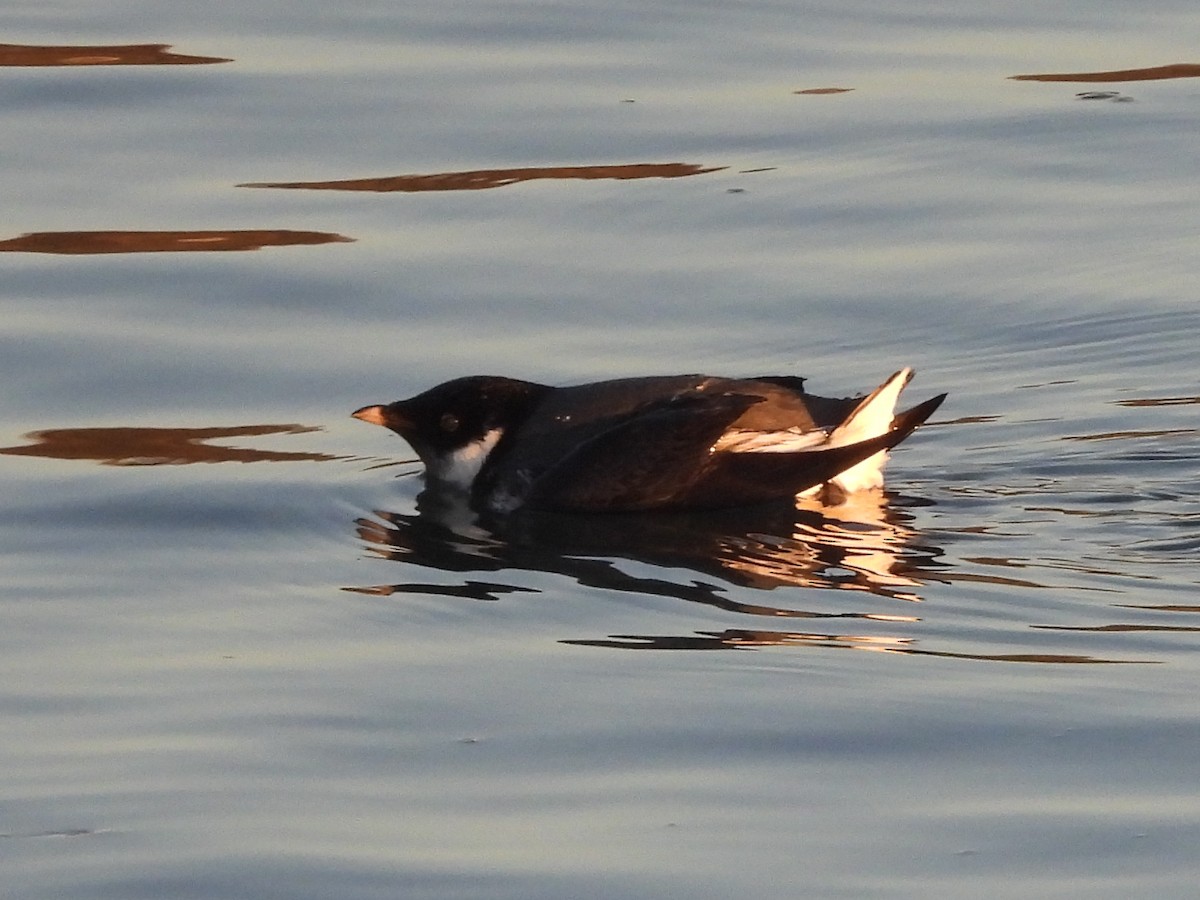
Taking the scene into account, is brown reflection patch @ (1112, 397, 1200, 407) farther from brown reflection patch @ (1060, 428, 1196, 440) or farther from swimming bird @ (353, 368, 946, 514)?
swimming bird @ (353, 368, 946, 514)

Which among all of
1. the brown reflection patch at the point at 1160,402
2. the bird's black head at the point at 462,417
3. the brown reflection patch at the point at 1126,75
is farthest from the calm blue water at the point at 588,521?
the bird's black head at the point at 462,417

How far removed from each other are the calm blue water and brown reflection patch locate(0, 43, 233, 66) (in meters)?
0.05

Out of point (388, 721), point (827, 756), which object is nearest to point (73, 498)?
point (388, 721)

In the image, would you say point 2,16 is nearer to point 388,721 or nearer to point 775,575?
point 775,575

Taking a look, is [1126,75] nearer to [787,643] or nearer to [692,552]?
[692,552]

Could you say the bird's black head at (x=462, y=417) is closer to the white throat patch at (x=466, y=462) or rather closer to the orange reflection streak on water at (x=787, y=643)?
the white throat patch at (x=466, y=462)

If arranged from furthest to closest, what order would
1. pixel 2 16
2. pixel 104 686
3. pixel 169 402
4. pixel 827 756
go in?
pixel 2 16 → pixel 169 402 → pixel 104 686 → pixel 827 756

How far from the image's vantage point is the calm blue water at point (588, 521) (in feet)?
20.1

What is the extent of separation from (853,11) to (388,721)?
33.3 ft

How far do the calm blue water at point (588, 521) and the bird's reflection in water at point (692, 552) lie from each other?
3cm

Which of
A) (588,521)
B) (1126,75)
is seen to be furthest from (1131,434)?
(1126,75)

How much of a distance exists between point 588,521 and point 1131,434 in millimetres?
2083

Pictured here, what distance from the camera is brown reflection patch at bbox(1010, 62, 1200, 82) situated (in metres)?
14.7

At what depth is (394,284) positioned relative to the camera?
38.9ft
